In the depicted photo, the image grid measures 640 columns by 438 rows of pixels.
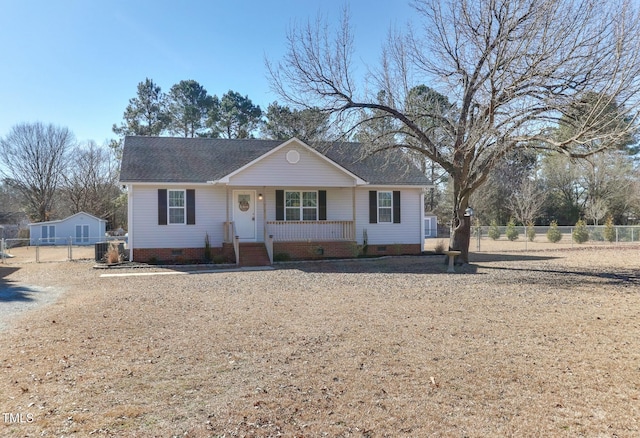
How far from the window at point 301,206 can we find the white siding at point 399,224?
186 cm

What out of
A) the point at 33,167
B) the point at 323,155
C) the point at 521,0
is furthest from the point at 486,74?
the point at 33,167

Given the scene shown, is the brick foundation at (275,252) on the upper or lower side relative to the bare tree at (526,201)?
lower

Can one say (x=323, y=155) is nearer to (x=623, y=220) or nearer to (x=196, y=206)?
(x=196, y=206)

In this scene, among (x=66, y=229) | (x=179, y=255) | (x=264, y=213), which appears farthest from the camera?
(x=66, y=229)

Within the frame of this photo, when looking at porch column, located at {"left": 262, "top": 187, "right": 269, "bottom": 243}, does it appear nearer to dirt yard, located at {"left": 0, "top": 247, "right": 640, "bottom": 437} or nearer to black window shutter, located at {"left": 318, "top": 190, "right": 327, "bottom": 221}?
black window shutter, located at {"left": 318, "top": 190, "right": 327, "bottom": 221}

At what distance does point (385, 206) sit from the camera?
18.6m

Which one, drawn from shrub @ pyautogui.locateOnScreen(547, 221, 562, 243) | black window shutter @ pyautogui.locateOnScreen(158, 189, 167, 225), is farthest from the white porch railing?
shrub @ pyautogui.locateOnScreen(547, 221, 562, 243)

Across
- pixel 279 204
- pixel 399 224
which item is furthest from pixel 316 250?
pixel 399 224

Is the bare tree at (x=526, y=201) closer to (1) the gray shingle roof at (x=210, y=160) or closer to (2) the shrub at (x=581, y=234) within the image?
(2) the shrub at (x=581, y=234)

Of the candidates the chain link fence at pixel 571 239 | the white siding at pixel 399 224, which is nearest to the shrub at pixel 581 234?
the chain link fence at pixel 571 239

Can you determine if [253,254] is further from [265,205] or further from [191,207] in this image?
[191,207]

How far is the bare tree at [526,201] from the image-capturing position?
34.5m

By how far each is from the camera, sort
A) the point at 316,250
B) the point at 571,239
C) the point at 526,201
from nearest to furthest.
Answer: the point at 316,250 → the point at 571,239 → the point at 526,201

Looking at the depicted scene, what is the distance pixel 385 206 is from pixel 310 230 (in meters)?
3.64
